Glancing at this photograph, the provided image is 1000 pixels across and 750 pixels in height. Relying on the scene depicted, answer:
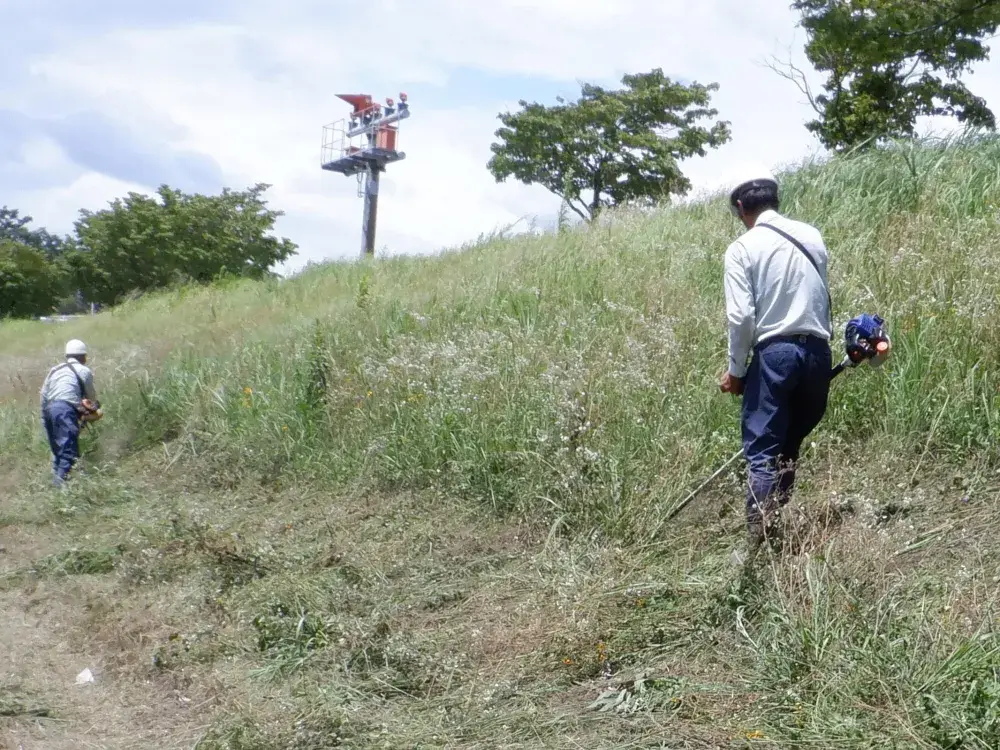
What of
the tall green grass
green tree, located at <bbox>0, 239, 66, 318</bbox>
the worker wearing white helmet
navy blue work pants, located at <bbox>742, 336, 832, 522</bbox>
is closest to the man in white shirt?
navy blue work pants, located at <bbox>742, 336, 832, 522</bbox>

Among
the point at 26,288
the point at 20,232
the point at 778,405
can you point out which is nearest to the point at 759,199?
Result: the point at 778,405

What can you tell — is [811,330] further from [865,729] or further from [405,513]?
[405,513]

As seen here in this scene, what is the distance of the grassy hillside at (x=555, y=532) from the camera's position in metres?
3.75

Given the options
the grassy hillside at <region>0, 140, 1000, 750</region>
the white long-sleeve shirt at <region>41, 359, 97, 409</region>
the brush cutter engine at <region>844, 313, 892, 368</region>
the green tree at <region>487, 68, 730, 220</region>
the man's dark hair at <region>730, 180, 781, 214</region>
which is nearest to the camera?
the grassy hillside at <region>0, 140, 1000, 750</region>

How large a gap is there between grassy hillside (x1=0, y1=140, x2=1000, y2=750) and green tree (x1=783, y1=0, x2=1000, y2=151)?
304 cm

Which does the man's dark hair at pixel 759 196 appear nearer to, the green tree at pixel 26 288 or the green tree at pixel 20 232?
the green tree at pixel 26 288

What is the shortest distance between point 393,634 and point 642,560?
1253mm

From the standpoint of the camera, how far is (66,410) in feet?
31.7

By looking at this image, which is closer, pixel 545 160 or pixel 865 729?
pixel 865 729

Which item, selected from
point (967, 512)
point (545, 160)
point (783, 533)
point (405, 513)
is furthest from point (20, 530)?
point (545, 160)

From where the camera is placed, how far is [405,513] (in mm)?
6316

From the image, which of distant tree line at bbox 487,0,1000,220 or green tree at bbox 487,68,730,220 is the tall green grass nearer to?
distant tree line at bbox 487,0,1000,220

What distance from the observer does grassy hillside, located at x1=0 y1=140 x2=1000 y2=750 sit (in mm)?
3754

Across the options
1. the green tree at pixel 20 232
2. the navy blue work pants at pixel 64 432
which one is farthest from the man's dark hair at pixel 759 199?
the green tree at pixel 20 232
